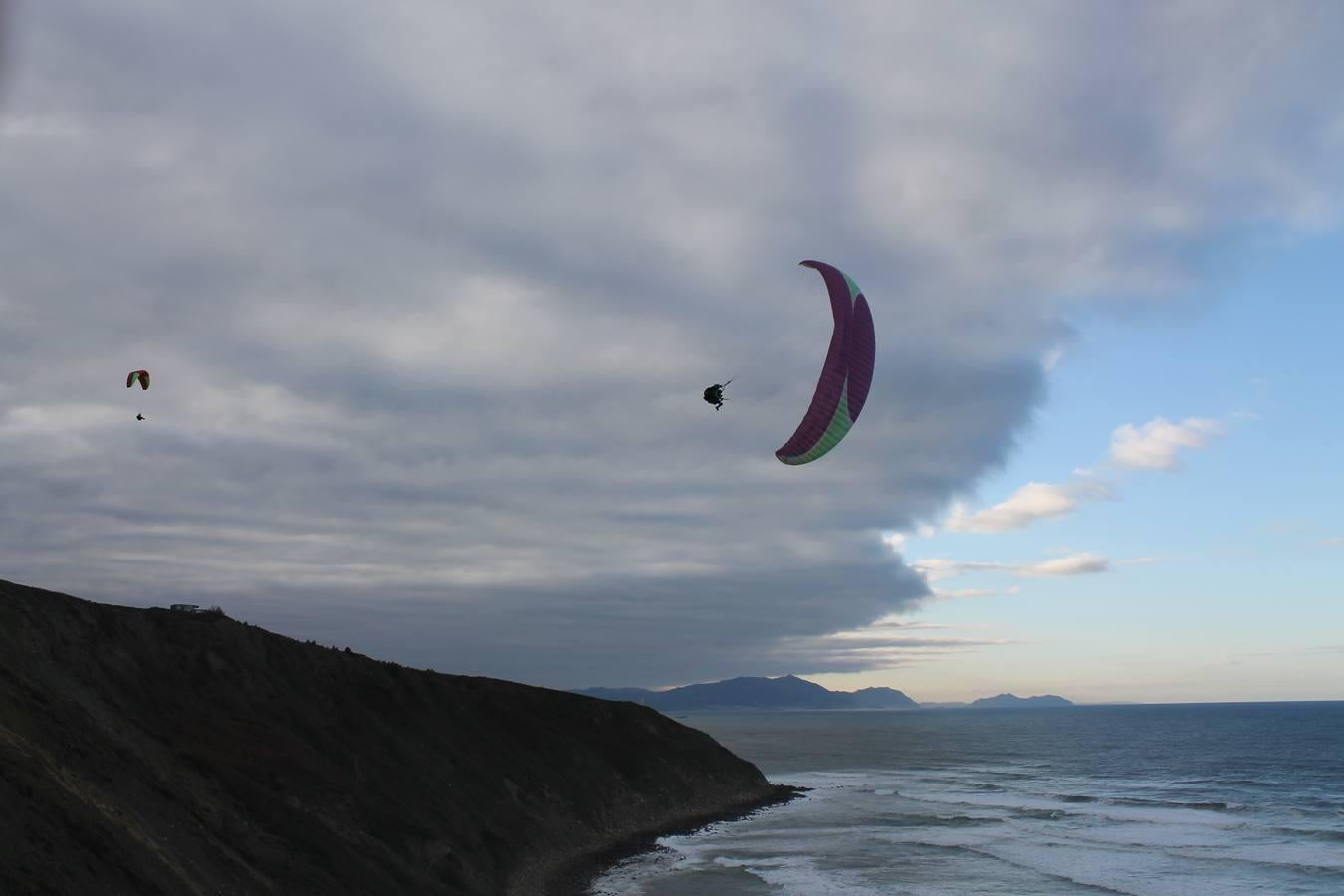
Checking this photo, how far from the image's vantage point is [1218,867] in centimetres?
4650

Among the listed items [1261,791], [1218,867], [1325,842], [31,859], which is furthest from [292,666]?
[1261,791]

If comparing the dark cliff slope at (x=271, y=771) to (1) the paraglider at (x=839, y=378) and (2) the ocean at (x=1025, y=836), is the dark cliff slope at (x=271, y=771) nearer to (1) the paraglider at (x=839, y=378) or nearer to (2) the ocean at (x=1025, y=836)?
(2) the ocean at (x=1025, y=836)

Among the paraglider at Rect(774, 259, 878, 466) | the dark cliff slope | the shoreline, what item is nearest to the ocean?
the shoreline

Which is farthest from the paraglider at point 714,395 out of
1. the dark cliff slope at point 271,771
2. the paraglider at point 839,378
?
the dark cliff slope at point 271,771

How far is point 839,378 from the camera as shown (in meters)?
31.9

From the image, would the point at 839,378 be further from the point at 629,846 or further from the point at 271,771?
the point at 629,846

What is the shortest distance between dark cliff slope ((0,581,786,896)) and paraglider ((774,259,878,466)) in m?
20.6

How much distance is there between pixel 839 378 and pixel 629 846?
3272cm

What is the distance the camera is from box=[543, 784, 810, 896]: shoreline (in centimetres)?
4183

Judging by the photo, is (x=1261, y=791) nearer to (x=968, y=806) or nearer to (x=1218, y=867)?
(x=968, y=806)

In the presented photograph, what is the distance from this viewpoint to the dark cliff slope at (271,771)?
916 inches

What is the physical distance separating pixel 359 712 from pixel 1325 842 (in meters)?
54.0

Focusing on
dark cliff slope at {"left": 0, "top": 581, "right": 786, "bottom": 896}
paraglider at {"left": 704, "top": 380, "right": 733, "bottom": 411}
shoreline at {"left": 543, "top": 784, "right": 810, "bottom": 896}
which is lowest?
shoreline at {"left": 543, "top": 784, "right": 810, "bottom": 896}

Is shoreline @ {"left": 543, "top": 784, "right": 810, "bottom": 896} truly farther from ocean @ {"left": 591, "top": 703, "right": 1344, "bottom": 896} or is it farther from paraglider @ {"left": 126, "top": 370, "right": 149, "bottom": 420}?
paraglider @ {"left": 126, "top": 370, "right": 149, "bottom": 420}
